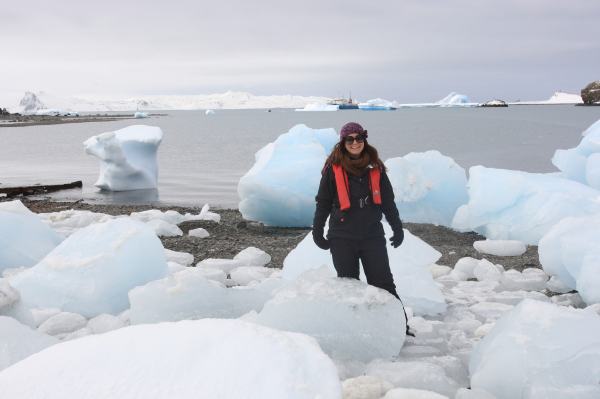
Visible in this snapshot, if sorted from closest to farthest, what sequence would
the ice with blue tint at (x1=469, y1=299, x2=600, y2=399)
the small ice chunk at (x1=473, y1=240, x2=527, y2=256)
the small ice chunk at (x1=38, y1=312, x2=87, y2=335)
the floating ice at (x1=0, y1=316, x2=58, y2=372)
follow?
the ice with blue tint at (x1=469, y1=299, x2=600, y2=399)
the floating ice at (x1=0, y1=316, x2=58, y2=372)
the small ice chunk at (x1=38, y1=312, x2=87, y2=335)
the small ice chunk at (x1=473, y1=240, x2=527, y2=256)

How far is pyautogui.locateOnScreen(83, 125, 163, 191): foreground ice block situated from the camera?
16.7 metres

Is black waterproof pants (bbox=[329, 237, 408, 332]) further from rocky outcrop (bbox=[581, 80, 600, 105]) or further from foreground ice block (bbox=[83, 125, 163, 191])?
rocky outcrop (bbox=[581, 80, 600, 105])

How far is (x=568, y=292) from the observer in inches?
234

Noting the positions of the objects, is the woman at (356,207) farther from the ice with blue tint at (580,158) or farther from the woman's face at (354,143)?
the ice with blue tint at (580,158)

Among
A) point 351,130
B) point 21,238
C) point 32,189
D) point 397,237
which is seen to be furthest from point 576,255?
point 32,189

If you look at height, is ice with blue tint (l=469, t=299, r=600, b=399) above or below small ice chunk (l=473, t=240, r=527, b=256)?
above

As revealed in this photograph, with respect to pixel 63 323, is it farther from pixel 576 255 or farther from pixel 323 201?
pixel 576 255

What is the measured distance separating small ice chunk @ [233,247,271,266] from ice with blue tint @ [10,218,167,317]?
1537 millimetres

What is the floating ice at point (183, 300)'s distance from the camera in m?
4.32

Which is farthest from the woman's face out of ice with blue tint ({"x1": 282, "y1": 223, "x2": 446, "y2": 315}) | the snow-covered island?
ice with blue tint ({"x1": 282, "y1": 223, "x2": 446, "y2": 315})

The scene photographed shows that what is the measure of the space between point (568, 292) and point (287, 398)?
4.74 m

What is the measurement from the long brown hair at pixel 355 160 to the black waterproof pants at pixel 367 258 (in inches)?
21.3

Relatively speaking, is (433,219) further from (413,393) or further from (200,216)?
(413,393)

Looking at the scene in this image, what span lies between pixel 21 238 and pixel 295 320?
4.52 m
